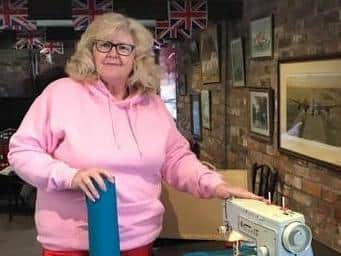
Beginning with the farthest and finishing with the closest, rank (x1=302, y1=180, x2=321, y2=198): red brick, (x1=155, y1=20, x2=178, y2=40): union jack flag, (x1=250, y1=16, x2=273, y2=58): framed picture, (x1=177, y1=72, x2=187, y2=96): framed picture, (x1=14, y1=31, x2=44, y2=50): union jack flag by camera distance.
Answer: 1. (x1=14, y1=31, x2=44, y2=50): union jack flag
2. (x1=177, y1=72, x2=187, y2=96): framed picture
3. (x1=155, y1=20, x2=178, y2=40): union jack flag
4. (x1=250, y1=16, x2=273, y2=58): framed picture
5. (x1=302, y1=180, x2=321, y2=198): red brick

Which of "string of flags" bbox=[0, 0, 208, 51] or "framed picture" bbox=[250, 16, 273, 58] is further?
"string of flags" bbox=[0, 0, 208, 51]

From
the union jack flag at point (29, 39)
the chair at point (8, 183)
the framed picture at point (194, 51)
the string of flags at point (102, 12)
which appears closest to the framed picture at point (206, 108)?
the framed picture at point (194, 51)

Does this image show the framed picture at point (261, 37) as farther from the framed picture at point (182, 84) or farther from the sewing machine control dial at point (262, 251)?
the framed picture at point (182, 84)

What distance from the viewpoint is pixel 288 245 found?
4.24 ft

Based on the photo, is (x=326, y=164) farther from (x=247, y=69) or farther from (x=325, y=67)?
(x=247, y=69)

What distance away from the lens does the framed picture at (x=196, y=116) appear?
6.04 m

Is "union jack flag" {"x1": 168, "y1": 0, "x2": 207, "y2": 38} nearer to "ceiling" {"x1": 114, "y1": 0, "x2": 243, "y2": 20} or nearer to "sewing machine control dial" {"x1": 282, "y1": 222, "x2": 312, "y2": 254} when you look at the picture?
"ceiling" {"x1": 114, "y1": 0, "x2": 243, "y2": 20}

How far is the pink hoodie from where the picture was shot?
62.4 inches

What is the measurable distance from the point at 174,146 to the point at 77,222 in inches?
16.6

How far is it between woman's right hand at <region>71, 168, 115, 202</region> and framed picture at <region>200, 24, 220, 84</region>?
379 centimetres

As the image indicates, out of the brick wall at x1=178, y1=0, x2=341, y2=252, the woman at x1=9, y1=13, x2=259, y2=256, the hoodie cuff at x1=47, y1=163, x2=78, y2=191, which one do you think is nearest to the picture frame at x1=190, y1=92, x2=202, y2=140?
the brick wall at x1=178, y1=0, x2=341, y2=252

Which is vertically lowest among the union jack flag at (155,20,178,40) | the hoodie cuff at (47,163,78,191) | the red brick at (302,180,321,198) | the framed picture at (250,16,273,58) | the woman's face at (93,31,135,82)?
the red brick at (302,180,321,198)

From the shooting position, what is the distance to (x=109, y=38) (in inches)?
65.8

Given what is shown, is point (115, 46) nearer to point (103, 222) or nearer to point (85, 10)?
point (103, 222)
